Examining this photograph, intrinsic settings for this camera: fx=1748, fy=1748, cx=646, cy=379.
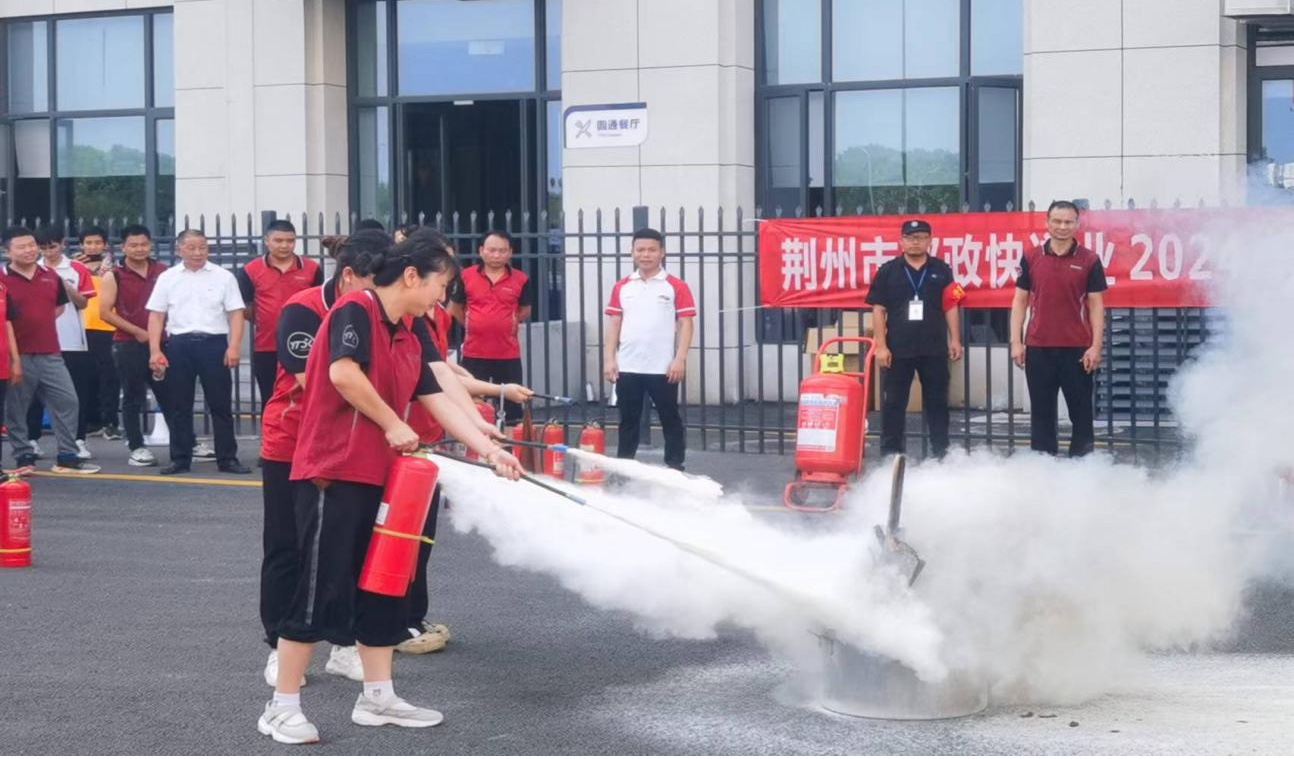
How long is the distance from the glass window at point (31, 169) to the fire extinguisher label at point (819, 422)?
13.6 meters

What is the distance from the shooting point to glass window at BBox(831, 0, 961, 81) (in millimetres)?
17891

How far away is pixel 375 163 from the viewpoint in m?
20.5

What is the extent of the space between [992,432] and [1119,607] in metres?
7.17

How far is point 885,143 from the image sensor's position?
18.4 metres

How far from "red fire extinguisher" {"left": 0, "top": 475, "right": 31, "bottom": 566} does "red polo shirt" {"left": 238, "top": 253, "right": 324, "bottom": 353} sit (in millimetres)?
3218

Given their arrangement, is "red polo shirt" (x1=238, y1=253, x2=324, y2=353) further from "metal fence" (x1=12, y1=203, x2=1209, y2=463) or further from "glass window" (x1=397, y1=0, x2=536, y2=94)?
"glass window" (x1=397, y1=0, x2=536, y2=94)

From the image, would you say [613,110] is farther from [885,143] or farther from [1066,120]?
[1066,120]

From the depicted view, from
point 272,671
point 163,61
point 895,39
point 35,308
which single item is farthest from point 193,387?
point 163,61

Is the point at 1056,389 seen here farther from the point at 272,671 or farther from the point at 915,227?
the point at 272,671

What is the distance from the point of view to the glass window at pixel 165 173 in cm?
2134

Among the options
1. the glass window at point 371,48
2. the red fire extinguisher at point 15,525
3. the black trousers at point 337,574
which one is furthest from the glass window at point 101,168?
the black trousers at point 337,574

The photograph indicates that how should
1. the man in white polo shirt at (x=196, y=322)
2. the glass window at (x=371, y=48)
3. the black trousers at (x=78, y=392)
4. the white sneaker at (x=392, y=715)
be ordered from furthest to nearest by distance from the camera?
1. the glass window at (x=371, y=48)
2. the black trousers at (x=78, y=392)
3. the man in white polo shirt at (x=196, y=322)
4. the white sneaker at (x=392, y=715)

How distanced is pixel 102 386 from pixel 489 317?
16.7 ft

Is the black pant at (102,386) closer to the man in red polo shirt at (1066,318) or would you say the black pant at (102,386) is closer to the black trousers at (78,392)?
the black trousers at (78,392)
